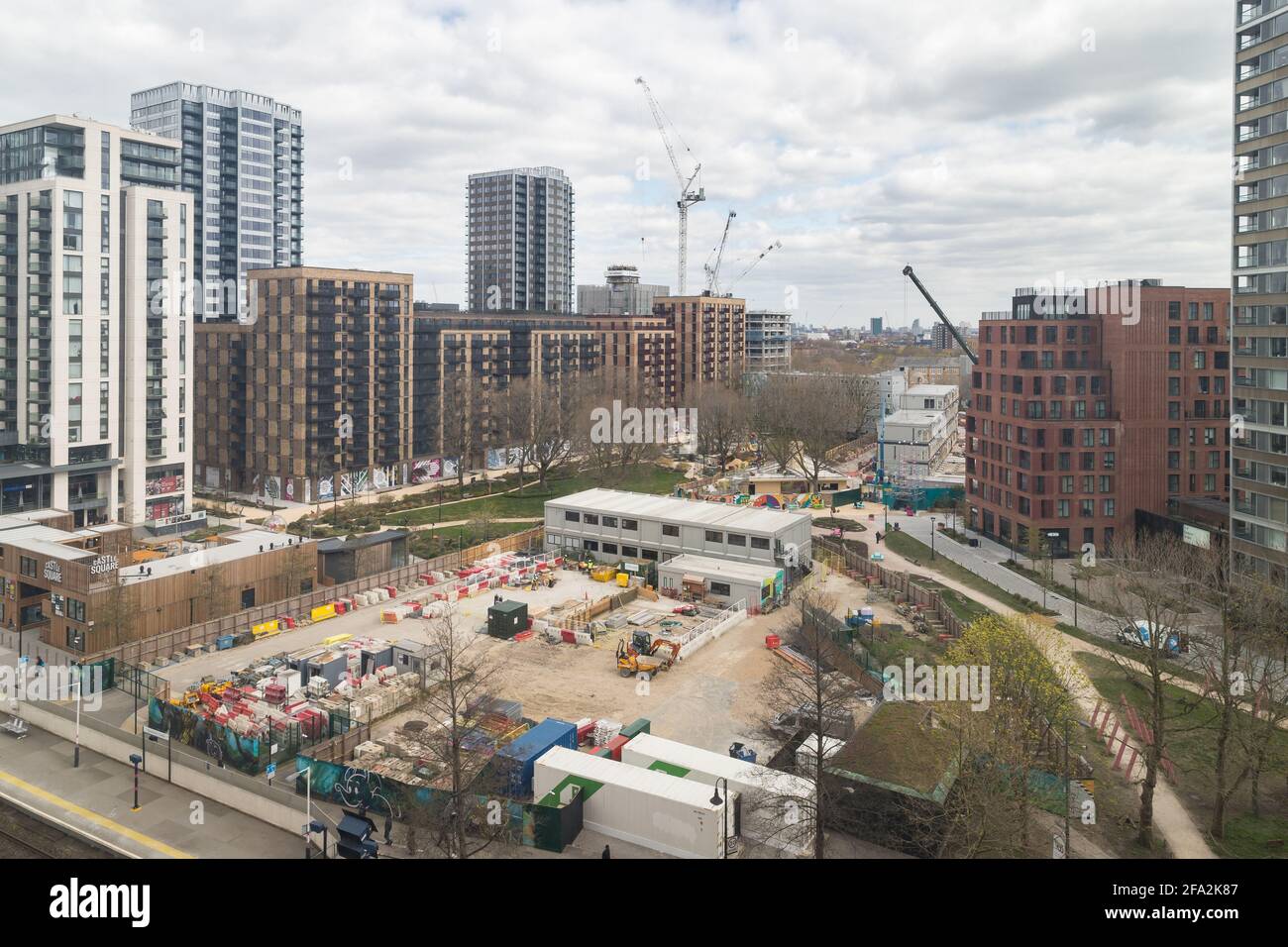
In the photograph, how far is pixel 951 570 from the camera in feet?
195

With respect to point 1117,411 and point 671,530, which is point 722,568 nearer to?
point 671,530

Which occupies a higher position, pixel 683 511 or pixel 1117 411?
pixel 1117 411

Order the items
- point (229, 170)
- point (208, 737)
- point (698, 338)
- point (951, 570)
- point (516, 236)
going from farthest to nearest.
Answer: point (516, 236) → point (698, 338) → point (229, 170) → point (951, 570) → point (208, 737)

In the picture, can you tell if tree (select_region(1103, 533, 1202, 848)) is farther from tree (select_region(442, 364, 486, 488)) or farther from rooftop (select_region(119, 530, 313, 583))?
tree (select_region(442, 364, 486, 488))

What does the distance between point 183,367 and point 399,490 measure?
2405 cm

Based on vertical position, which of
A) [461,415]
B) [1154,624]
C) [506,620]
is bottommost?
[506,620]

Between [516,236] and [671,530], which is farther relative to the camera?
[516,236]

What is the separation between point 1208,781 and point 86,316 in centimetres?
7272

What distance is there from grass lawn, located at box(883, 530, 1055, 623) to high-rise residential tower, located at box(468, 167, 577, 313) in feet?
391

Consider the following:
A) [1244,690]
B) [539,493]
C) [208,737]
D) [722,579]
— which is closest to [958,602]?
[722,579]

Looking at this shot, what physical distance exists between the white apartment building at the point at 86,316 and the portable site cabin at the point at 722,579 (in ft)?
131

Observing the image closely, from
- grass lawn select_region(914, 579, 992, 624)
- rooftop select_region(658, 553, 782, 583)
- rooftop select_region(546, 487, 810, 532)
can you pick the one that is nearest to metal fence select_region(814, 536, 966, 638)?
grass lawn select_region(914, 579, 992, 624)

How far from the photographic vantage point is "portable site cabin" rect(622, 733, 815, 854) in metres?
25.2

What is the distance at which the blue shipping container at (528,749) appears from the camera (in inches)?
1123
